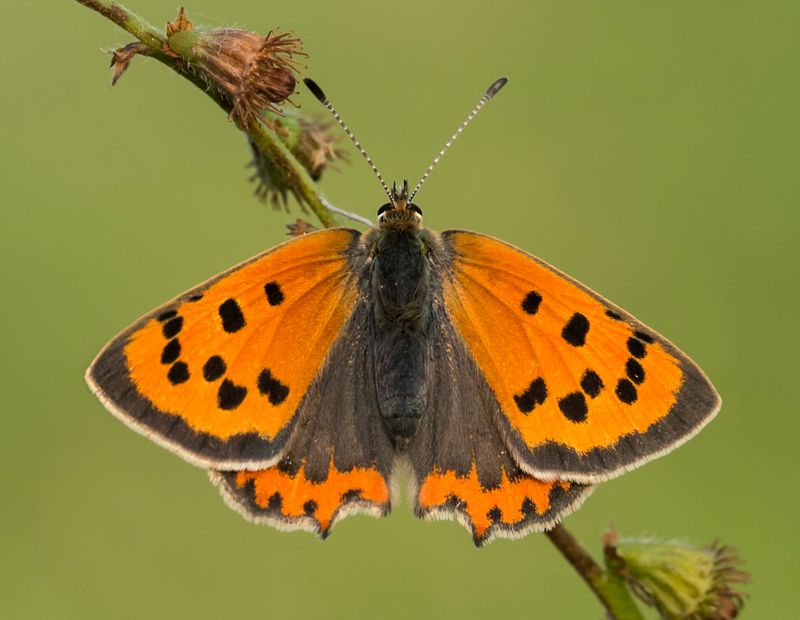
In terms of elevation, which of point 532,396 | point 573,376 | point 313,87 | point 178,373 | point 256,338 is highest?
point 313,87

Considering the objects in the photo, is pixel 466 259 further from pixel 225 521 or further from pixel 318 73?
pixel 318 73

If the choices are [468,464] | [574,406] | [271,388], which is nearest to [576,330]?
[574,406]

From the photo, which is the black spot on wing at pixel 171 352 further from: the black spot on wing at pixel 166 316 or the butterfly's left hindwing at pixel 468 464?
the butterfly's left hindwing at pixel 468 464

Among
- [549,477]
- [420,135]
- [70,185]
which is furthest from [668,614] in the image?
[70,185]

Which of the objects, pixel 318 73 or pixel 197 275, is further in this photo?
pixel 318 73

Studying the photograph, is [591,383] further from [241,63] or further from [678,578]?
Answer: [241,63]

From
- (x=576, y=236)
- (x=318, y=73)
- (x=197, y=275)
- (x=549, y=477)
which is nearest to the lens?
(x=549, y=477)

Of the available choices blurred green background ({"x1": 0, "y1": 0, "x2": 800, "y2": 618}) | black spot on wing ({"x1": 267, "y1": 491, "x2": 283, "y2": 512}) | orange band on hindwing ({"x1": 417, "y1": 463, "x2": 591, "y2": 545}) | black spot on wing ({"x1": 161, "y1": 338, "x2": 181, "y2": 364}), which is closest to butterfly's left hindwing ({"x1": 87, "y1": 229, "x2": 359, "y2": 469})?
black spot on wing ({"x1": 161, "y1": 338, "x2": 181, "y2": 364})

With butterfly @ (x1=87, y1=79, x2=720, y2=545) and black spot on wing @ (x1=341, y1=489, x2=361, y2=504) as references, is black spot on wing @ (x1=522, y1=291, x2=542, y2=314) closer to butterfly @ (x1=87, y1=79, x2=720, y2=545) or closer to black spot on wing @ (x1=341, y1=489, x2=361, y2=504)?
butterfly @ (x1=87, y1=79, x2=720, y2=545)
